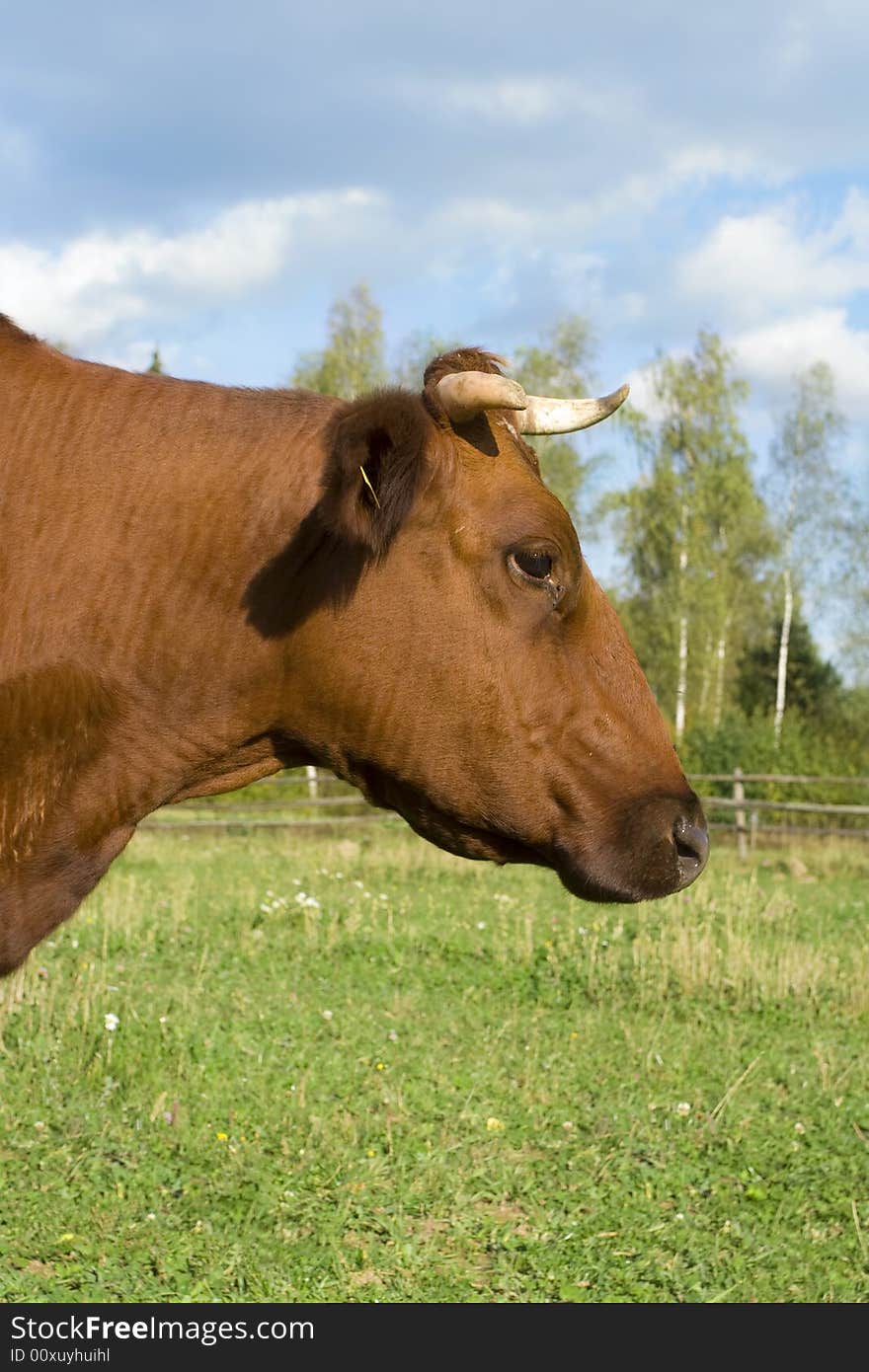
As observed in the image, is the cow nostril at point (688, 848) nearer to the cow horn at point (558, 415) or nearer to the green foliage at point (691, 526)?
the cow horn at point (558, 415)

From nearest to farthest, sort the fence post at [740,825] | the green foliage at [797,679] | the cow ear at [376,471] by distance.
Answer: the cow ear at [376,471]
the fence post at [740,825]
the green foliage at [797,679]

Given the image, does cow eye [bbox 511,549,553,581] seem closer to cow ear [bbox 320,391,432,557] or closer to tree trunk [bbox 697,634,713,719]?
cow ear [bbox 320,391,432,557]

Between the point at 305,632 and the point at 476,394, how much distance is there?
27.8 inches

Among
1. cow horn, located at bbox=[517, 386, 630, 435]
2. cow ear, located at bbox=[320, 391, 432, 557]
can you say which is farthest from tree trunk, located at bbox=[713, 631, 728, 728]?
cow ear, located at bbox=[320, 391, 432, 557]

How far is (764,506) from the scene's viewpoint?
1484 inches

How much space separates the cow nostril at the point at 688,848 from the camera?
10.1ft

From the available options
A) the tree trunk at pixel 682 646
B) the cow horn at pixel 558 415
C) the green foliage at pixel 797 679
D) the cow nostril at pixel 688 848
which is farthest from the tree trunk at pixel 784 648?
the cow nostril at pixel 688 848

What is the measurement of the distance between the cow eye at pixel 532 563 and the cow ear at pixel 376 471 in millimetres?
305

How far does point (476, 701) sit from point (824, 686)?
118 feet

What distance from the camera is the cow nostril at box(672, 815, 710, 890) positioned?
3070mm

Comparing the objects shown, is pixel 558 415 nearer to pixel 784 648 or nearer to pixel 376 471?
pixel 376 471

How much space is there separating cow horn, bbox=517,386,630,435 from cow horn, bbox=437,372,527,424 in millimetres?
210

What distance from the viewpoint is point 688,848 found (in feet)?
10.1

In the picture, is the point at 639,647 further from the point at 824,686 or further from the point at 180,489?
the point at 180,489
